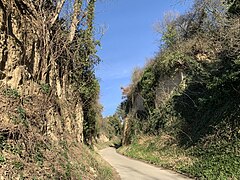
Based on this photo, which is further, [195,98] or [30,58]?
[195,98]

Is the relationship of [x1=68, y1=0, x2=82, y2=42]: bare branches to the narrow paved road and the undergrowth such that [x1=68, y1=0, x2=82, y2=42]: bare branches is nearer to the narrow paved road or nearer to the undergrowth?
the undergrowth

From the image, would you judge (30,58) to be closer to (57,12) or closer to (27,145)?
(57,12)

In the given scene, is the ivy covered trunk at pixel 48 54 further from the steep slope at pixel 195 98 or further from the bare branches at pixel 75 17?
the steep slope at pixel 195 98

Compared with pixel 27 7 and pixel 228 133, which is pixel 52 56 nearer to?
pixel 27 7

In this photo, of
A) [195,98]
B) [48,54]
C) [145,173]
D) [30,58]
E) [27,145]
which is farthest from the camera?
[195,98]

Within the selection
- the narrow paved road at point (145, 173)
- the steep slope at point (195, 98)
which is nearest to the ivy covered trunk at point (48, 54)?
the narrow paved road at point (145, 173)

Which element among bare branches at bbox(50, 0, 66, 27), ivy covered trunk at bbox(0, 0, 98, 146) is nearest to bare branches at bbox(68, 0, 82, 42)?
ivy covered trunk at bbox(0, 0, 98, 146)

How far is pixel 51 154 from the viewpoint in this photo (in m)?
8.17

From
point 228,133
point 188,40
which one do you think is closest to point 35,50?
point 228,133

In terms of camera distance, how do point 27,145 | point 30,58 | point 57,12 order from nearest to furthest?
point 27,145, point 30,58, point 57,12

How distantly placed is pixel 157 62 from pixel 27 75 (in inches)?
839

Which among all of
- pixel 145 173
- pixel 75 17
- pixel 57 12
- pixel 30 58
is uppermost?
pixel 75 17

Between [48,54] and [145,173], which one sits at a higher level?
[48,54]

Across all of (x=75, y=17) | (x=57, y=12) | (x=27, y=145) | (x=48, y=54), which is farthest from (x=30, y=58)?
(x=75, y=17)
